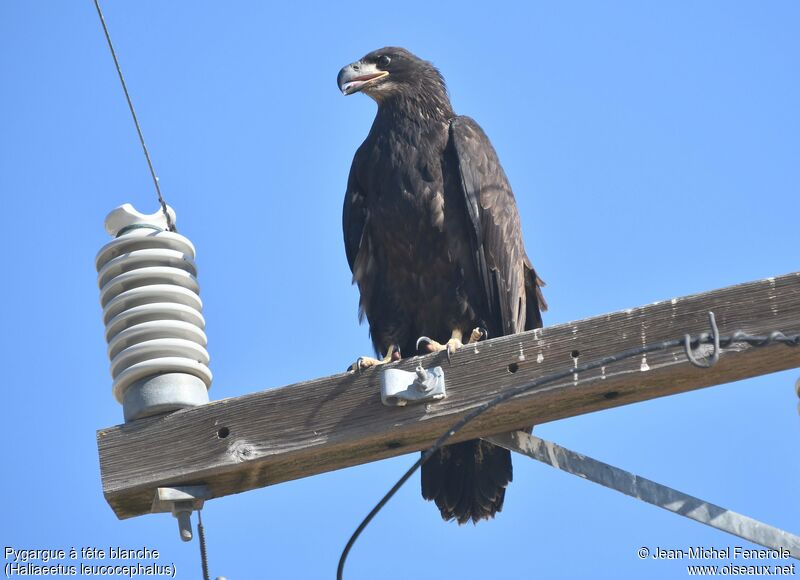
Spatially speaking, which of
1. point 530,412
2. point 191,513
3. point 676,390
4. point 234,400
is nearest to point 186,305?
point 234,400

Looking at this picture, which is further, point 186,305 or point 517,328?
point 517,328

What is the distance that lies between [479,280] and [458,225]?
0.94ft

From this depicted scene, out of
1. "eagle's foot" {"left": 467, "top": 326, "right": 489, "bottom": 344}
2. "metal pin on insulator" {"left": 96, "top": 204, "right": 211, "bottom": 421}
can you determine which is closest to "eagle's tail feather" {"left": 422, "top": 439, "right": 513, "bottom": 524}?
"eagle's foot" {"left": 467, "top": 326, "right": 489, "bottom": 344}

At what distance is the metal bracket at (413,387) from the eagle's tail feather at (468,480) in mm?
870

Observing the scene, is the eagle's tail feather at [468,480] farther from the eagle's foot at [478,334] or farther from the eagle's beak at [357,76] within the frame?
the eagle's beak at [357,76]

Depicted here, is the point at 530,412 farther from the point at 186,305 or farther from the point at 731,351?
the point at 186,305

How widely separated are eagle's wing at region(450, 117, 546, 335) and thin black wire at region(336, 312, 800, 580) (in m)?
1.85

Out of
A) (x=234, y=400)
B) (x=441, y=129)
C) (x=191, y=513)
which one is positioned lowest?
(x=191, y=513)

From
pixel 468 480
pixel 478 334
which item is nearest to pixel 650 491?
pixel 468 480

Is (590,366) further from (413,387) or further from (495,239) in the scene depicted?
(495,239)

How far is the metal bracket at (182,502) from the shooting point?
13.9ft

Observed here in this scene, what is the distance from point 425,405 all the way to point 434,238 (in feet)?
6.49

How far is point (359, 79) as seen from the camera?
269 inches

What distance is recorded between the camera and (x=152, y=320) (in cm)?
447
